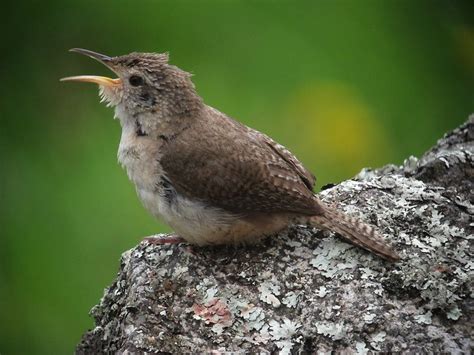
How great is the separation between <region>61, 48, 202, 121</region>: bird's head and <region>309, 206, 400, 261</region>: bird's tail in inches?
37.4

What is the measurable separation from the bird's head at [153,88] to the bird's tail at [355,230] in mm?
949

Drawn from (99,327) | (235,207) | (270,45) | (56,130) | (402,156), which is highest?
(270,45)

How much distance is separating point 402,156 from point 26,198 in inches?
114

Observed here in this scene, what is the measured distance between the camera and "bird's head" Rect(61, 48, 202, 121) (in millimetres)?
4973

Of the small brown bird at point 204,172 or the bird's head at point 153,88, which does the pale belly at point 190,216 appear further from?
the bird's head at point 153,88

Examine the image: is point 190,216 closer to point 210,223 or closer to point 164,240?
point 210,223

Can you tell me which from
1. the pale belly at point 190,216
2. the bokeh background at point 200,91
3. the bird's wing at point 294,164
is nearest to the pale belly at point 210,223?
the pale belly at point 190,216

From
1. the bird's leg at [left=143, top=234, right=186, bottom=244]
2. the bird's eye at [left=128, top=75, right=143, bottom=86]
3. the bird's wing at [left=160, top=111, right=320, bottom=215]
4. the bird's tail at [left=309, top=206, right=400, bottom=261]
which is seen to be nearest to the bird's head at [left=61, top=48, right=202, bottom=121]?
the bird's eye at [left=128, top=75, right=143, bottom=86]

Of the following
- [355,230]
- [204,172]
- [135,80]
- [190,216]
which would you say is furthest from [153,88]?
[355,230]

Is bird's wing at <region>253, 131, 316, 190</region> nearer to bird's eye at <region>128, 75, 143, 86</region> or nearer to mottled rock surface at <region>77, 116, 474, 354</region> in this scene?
mottled rock surface at <region>77, 116, 474, 354</region>

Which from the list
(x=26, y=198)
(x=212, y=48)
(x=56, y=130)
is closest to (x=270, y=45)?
(x=212, y=48)

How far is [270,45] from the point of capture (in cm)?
740

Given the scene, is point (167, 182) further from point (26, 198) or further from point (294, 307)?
point (26, 198)

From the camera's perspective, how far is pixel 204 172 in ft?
15.3
